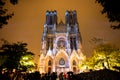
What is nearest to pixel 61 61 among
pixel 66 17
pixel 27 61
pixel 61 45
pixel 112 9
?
pixel 61 45

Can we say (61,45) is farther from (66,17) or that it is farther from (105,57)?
(105,57)

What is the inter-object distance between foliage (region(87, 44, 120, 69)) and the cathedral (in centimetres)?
2412

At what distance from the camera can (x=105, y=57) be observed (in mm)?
39000

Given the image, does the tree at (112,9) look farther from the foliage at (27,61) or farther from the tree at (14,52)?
the foliage at (27,61)

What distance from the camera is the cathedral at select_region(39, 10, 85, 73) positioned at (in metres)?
65.1

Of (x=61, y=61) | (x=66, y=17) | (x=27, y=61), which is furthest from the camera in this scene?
(x=66, y=17)

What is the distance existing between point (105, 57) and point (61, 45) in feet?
107

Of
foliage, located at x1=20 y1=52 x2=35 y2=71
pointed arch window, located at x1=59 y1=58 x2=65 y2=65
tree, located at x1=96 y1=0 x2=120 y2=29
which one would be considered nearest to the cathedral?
pointed arch window, located at x1=59 y1=58 x2=65 y2=65

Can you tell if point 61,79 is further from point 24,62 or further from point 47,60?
point 47,60

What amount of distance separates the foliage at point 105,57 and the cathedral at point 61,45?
2412cm

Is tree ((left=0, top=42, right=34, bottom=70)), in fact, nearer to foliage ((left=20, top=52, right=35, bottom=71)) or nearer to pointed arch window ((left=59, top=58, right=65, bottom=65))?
foliage ((left=20, top=52, right=35, bottom=71))

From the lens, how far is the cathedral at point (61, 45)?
65125mm

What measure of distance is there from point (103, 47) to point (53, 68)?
27.4 metres

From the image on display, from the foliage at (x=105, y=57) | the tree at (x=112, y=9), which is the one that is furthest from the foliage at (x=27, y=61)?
the tree at (x=112, y=9)
